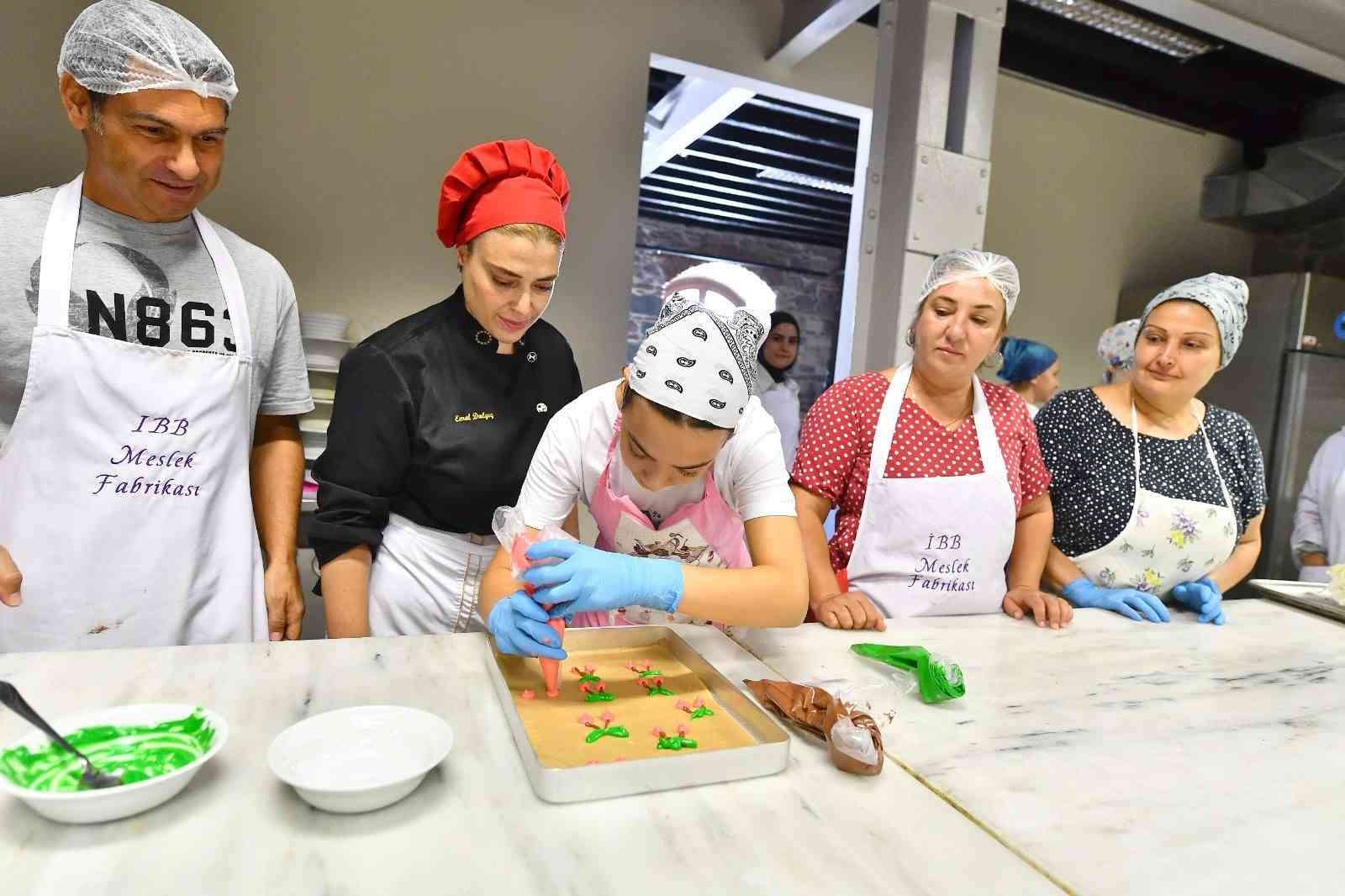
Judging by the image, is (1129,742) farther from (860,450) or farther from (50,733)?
(50,733)

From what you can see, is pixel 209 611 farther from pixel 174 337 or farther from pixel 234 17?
pixel 234 17

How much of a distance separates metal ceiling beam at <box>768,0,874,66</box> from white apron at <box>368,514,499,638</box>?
2.68 meters

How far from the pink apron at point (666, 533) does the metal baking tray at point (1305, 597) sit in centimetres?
153

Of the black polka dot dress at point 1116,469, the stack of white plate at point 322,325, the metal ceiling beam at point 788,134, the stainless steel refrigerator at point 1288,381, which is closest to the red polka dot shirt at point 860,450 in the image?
the black polka dot dress at point 1116,469

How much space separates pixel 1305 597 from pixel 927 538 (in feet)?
3.57

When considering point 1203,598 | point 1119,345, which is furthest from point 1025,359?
point 1203,598

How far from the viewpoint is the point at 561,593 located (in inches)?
41.0

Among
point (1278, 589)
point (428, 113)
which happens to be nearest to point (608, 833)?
point (1278, 589)

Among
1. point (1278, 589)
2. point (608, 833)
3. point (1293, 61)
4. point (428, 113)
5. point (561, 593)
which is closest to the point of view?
point (608, 833)

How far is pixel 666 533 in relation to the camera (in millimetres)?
1405

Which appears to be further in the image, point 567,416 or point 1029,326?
point 1029,326

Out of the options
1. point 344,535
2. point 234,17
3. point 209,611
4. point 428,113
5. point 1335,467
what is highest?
point 234,17

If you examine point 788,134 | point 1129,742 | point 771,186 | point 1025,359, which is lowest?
point 1129,742

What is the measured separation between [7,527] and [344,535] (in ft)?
1.69
